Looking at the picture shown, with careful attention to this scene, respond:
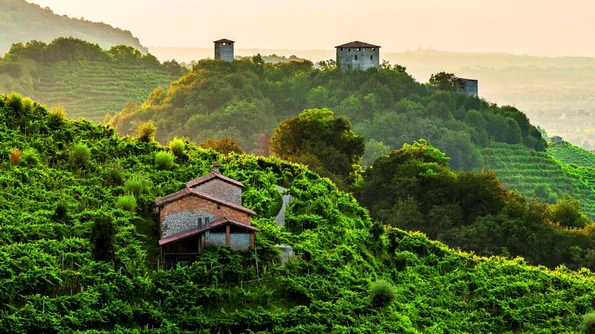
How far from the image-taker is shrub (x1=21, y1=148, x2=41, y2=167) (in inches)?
1510

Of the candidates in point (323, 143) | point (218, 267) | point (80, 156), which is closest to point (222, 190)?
point (218, 267)

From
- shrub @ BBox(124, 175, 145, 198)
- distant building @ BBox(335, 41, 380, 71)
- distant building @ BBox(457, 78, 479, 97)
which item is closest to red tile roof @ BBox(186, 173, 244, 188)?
shrub @ BBox(124, 175, 145, 198)

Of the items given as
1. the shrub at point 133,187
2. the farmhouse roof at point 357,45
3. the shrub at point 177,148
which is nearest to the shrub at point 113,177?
the shrub at point 133,187

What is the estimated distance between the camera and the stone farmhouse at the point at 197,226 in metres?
33.1

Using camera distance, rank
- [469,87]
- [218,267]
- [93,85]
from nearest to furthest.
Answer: [218,267] < [469,87] < [93,85]

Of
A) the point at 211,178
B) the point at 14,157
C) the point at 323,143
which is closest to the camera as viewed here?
the point at 211,178

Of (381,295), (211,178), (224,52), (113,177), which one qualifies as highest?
(224,52)

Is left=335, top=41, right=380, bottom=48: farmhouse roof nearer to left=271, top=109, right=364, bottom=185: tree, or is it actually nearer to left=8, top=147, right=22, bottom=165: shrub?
left=271, top=109, right=364, bottom=185: tree

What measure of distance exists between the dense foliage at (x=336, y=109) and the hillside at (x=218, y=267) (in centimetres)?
5130

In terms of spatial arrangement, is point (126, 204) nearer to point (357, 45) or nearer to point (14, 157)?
point (14, 157)

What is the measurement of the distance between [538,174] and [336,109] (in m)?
21.2

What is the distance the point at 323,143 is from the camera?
2340 inches

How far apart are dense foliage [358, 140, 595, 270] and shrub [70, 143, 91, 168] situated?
19101 millimetres

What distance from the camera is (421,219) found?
54.8m
